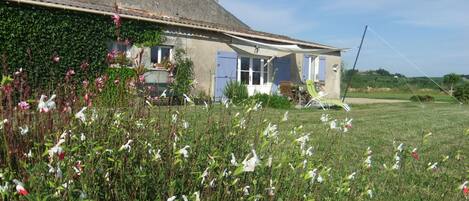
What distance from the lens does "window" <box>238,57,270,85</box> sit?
1819cm

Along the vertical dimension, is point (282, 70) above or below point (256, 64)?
below

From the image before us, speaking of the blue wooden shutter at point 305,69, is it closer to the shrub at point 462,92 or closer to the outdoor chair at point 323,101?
the outdoor chair at point 323,101

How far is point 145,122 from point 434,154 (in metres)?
4.70

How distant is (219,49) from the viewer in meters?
16.8

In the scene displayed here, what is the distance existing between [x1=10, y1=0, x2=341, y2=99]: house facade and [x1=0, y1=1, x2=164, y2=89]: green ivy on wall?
270mm

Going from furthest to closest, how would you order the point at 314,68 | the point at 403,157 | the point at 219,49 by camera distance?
1. the point at 314,68
2. the point at 219,49
3. the point at 403,157

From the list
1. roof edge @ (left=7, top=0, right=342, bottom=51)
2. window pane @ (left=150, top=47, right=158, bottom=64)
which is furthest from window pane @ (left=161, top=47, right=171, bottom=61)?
roof edge @ (left=7, top=0, right=342, bottom=51)

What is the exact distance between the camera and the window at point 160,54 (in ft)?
48.6

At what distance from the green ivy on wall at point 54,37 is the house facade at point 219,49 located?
0.88 ft

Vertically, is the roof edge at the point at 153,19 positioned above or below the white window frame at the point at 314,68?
above

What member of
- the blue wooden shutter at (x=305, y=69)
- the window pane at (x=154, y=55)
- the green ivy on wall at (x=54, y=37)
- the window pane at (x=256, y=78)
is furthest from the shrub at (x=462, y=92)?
the green ivy on wall at (x=54, y=37)

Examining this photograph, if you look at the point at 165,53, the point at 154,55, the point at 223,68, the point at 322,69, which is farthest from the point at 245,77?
the point at 322,69

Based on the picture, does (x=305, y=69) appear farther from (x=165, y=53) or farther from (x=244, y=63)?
(x=165, y=53)

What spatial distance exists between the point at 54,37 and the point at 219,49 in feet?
20.4
